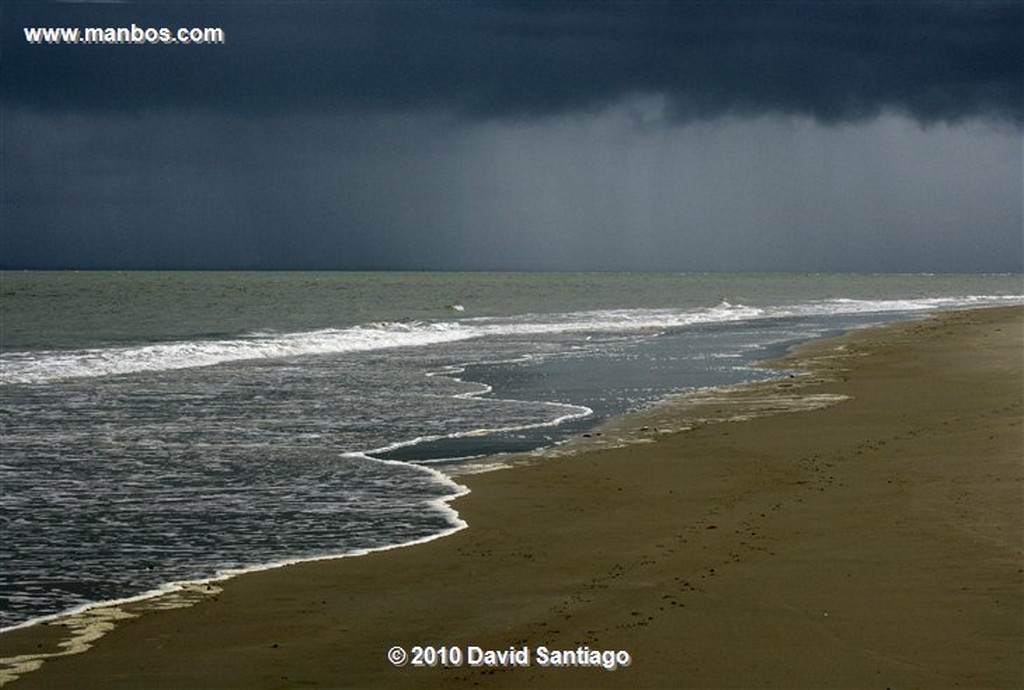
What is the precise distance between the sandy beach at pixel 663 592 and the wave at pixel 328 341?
619 inches

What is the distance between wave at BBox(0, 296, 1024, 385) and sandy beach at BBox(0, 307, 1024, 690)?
1572cm

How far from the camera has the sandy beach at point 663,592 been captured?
17.6 feet

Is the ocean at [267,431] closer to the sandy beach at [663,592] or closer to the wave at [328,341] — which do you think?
the wave at [328,341]

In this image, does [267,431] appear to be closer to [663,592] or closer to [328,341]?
[663,592]

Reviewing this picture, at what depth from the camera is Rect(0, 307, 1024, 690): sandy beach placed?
5.37m

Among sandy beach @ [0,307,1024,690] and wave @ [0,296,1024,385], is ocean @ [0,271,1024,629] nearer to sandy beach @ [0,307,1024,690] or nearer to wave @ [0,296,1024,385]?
wave @ [0,296,1024,385]

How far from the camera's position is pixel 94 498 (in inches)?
401

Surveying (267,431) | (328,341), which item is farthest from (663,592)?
(328,341)

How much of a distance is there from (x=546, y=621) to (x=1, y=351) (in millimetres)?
27785

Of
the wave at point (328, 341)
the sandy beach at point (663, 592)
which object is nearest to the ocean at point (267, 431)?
the wave at point (328, 341)

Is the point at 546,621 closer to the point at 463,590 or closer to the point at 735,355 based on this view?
the point at 463,590

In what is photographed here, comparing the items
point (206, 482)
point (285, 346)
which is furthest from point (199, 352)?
point (206, 482)

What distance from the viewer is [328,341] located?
112 feet

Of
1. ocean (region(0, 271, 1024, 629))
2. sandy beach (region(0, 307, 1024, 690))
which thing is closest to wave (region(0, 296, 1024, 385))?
ocean (region(0, 271, 1024, 629))
